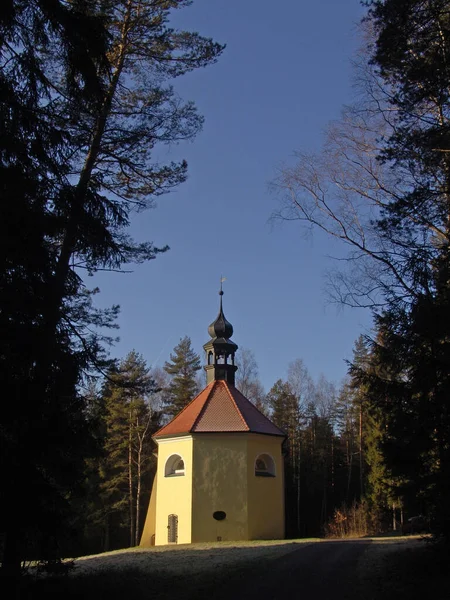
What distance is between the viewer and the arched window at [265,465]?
22.5m

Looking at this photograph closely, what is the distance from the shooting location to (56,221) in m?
7.08

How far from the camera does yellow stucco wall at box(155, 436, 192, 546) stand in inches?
829

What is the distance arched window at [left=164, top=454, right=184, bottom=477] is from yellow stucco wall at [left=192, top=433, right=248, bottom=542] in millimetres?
1579

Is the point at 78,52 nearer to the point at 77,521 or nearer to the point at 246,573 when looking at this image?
the point at 246,573

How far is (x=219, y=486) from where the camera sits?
69.8 feet

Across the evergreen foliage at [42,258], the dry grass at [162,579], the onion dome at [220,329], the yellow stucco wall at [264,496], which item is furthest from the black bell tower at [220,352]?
the evergreen foliage at [42,258]

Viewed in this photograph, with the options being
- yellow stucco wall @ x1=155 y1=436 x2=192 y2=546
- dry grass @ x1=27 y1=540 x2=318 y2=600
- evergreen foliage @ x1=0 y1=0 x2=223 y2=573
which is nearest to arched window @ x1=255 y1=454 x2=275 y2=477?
yellow stucco wall @ x1=155 y1=436 x2=192 y2=546

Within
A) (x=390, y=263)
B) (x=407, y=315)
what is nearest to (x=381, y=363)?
(x=407, y=315)

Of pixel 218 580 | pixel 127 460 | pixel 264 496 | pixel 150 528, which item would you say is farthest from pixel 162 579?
pixel 127 460

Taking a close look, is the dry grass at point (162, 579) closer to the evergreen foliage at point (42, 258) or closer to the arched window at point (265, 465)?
→ the evergreen foliage at point (42, 258)

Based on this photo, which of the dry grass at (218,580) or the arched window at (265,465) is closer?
the dry grass at (218,580)

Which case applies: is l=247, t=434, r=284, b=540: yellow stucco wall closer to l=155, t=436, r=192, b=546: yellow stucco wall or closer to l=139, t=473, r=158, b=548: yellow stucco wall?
l=155, t=436, r=192, b=546: yellow stucco wall

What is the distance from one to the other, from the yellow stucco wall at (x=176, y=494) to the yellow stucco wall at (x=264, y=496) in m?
2.37

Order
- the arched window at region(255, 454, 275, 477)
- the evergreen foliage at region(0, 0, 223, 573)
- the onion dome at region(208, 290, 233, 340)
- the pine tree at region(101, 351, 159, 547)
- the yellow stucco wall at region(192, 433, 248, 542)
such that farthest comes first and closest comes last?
the pine tree at region(101, 351, 159, 547), the onion dome at region(208, 290, 233, 340), the arched window at region(255, 454, 275, 477), the yellow stucco wall at region(192, 433, 248, 542), the evergreen foliage at region(0, 0, 223, 573)
